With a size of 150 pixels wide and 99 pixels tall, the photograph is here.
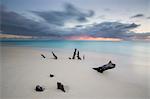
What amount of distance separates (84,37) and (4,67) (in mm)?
1297

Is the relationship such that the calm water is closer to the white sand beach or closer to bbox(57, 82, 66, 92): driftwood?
the white sand beach

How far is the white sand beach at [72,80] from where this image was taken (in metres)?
1.88

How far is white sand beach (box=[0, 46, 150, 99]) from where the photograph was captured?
74.1 inches

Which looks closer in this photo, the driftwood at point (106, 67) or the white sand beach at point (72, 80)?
the white sand beach at point (72, 80)

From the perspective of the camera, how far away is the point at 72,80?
2096mm

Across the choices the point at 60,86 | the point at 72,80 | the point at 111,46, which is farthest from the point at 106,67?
the point at 111,46

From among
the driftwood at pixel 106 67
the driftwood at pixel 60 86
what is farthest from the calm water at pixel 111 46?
the driftwood at pixel 60 86

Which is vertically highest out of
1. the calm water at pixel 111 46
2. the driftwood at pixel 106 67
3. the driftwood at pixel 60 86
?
the calm water at pixel 111 46

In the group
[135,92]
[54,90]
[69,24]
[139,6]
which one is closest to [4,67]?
[54,90]

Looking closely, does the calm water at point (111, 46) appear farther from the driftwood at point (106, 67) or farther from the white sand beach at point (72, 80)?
the driftwood at point (106, 67)

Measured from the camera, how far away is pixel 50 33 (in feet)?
9.68

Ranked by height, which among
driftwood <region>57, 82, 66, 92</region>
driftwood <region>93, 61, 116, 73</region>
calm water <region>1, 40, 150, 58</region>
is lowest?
driftwood <region>57, 82, 66, 92</region>

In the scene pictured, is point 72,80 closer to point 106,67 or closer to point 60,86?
point 60,86

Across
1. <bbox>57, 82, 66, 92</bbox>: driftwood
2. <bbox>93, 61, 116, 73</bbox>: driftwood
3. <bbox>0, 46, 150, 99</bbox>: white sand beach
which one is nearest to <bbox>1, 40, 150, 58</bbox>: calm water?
<bbox>0, 46, 150, 99</bbox>: white sand beach
